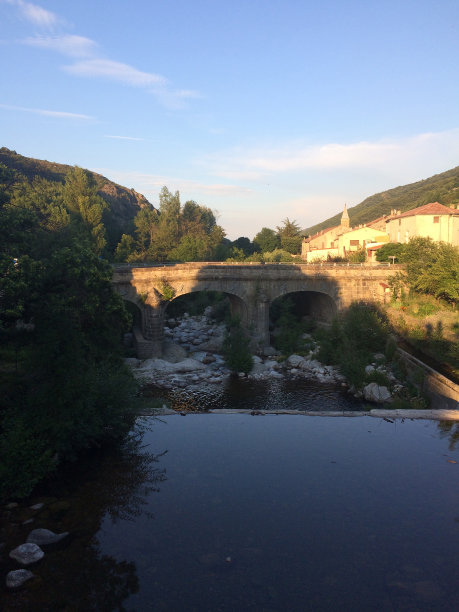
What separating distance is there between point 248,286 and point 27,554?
1081 inches

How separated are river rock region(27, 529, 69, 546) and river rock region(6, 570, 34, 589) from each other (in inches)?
40.5

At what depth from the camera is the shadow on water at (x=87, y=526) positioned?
8836 millimetres

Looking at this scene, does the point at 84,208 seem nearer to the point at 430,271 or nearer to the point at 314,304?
the point at 314,304

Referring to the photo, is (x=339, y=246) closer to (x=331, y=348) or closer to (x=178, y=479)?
(x=331, y=348)

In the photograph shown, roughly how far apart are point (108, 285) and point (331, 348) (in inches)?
661

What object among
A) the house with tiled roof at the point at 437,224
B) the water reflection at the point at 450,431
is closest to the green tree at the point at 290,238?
the house with tiled roof at the point at 437,224

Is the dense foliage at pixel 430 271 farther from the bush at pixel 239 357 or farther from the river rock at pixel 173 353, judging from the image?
the river rock at pixel 173 353

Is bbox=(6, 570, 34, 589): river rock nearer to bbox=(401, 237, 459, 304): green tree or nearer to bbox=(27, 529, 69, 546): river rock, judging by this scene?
bbox=(27, 529, 69, 546): river rock

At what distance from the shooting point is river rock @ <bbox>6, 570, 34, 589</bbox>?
357 inches

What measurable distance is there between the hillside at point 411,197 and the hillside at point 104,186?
63230mm

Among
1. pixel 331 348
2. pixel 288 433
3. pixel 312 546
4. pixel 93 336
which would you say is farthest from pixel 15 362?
pixel 331 348

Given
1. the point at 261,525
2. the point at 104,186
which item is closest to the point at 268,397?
the point at 261,525

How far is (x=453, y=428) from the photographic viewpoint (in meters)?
16.8

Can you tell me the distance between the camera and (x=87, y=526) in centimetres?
1121
